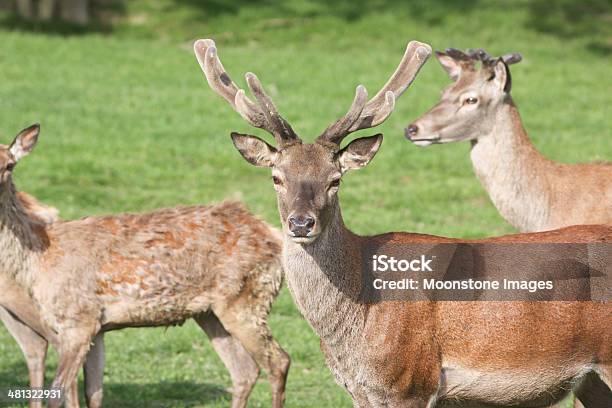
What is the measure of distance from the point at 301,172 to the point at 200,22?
17997 millimetres

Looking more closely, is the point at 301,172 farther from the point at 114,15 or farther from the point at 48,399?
the point at 114,15

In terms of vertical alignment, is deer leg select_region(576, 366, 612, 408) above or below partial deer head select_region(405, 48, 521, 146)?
below

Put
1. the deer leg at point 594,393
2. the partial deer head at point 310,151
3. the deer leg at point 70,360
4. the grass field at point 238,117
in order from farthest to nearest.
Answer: the grass field at point 238,117 → the deer leg at point 70,360 → the deer leg at point 594,393 → the partial deer head at point 310,151

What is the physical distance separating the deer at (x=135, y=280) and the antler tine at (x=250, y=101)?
1.53m

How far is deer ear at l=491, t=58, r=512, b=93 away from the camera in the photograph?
366 inches

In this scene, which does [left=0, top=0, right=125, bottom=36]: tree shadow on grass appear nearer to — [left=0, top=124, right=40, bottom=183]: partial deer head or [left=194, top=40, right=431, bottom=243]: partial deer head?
[left=0, top=124, right=40, bottom=183]: partial deer head

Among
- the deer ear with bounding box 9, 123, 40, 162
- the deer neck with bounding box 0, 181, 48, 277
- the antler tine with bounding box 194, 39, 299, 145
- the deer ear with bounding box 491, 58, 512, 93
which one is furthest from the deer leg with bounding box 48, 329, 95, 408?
the deer ear with bounding box 491, 58, 512, 93

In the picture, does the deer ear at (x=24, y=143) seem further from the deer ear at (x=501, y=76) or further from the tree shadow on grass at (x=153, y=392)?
the deer ear at (x=501, y=76)

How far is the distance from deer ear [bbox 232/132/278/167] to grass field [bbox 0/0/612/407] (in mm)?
Result: 2536

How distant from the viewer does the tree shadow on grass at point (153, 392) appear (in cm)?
825

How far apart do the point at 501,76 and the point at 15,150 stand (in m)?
3.82

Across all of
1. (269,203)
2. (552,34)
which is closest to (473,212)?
(269,203)

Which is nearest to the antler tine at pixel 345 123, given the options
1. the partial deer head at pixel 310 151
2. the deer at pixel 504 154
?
the partial deer head at pixel 310 151

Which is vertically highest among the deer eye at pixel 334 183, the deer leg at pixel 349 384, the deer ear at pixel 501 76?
the deer ear at pixel 501 76
